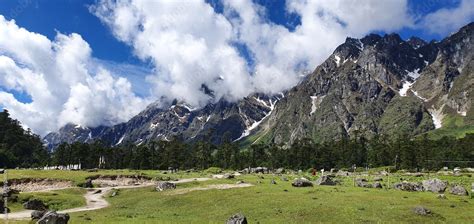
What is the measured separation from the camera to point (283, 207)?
2235 inches

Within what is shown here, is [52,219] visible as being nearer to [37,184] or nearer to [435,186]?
[37,184]

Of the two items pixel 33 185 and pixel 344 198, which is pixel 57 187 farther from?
pixel 344 198

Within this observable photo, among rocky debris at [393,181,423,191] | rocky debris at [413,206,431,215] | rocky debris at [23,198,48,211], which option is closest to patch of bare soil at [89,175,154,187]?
rocky debris at [23,198,48,211]

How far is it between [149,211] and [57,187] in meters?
43.4

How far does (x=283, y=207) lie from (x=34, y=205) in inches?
1581

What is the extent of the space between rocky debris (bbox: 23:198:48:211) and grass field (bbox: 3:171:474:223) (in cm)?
1053

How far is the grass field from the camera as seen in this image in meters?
49.9

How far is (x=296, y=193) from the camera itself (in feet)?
221

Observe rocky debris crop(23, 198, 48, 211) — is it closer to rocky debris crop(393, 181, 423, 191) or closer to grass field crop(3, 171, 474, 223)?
grass field crop(3, 171, 474, 223)

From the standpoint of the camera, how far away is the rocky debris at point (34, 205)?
66812mm

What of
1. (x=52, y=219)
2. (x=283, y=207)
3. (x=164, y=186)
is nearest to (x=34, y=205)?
(x=164, y=186)

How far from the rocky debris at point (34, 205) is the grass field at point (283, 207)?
1053 centimetres

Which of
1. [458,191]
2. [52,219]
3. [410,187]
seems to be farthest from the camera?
[410,187]

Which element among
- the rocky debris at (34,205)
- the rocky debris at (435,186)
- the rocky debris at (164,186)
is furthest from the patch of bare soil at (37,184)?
the rocky debris at (435,186)
